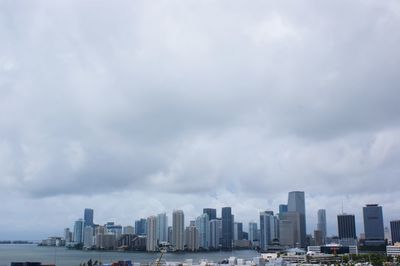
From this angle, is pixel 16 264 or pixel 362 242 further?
pixel 362 242

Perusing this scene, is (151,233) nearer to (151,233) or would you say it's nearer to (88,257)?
(151,233)

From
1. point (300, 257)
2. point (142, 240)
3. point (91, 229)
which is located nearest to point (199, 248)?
point (142, 240)

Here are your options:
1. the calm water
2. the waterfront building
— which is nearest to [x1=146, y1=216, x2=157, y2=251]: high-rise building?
the waterfront building

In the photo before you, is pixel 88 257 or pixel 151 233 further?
pixel 151 233

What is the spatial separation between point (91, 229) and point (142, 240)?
21411mm

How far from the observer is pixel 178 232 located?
140625 millimetres

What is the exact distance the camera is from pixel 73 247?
168 m

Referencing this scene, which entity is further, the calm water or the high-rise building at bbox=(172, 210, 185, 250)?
the high-rise building at bbox=(172, 210, 185, 250)

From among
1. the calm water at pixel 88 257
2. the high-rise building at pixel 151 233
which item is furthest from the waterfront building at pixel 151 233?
the calm water at pixel 88 257

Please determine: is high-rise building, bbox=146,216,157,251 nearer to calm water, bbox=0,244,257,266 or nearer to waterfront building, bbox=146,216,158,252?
waterfront building, bbox=146,216,158,252

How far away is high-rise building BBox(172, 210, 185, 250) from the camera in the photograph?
14025 centimetres

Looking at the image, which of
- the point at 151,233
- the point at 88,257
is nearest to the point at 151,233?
the point at 151,233

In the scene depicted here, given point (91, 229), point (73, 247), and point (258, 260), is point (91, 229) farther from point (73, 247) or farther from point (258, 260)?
point (258, 260)

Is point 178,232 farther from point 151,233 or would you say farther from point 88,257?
point 88,257
